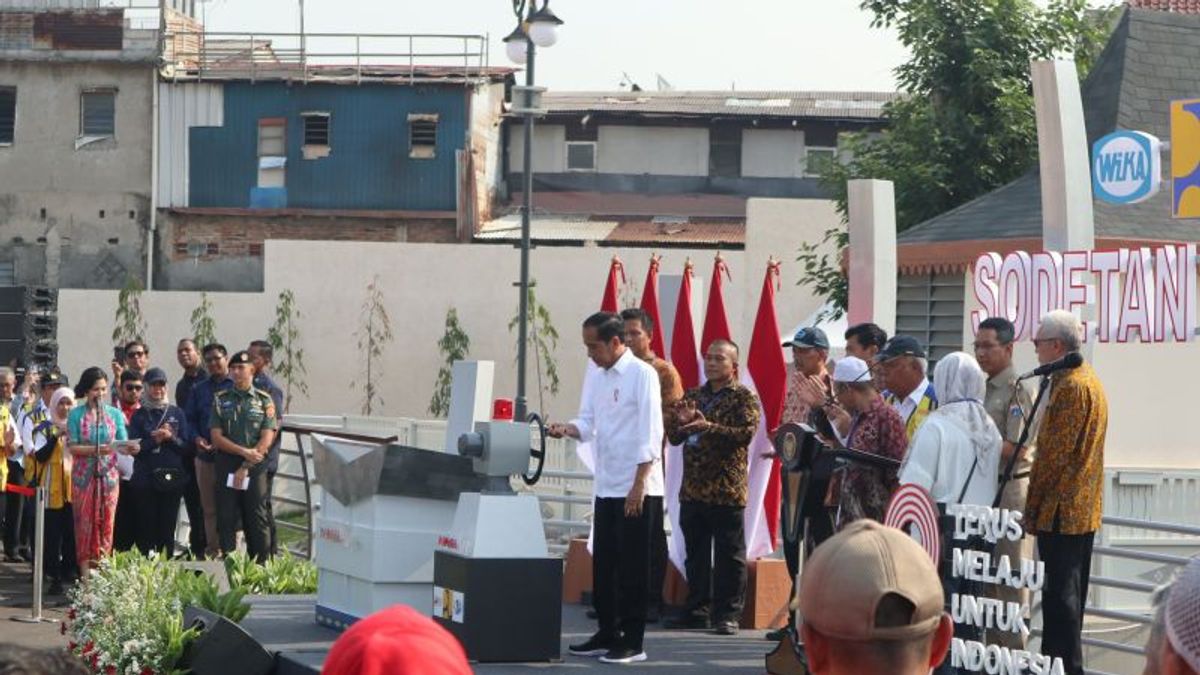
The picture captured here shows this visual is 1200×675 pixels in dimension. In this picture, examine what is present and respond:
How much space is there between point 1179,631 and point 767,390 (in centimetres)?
1002

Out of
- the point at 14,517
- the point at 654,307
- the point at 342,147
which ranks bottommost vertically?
the point at 14,517

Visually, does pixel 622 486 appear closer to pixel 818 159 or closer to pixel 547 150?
pixel 818 159

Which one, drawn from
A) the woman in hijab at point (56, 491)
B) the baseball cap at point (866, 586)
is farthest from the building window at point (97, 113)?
the baseball cap at point (866, 586)

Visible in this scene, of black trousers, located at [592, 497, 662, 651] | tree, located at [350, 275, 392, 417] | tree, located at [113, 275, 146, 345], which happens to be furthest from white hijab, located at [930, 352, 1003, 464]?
tree, located at [113, 275, 146, 345]

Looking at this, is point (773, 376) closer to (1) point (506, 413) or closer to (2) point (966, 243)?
(1) point (506, 413)

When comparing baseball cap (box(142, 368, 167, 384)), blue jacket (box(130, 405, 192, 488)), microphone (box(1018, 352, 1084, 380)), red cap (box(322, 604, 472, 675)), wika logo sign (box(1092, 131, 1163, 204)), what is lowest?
blue jacket (box(130, 405, 192, 488))

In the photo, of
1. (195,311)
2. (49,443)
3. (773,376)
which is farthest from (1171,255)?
(195,311)

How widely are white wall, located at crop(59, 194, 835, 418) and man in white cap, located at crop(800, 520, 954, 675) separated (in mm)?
37629

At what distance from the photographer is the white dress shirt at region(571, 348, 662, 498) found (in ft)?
34.8

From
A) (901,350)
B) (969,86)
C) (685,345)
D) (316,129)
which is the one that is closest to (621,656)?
(901,350)

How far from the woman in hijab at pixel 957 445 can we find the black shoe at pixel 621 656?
203 cm

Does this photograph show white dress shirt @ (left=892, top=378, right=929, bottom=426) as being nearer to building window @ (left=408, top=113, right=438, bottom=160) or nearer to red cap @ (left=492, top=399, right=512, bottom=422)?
red cap @ (left=492, top=399, right=512, bottom=422)

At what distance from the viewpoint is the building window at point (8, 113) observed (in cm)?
4744

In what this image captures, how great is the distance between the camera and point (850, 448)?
9.80m
